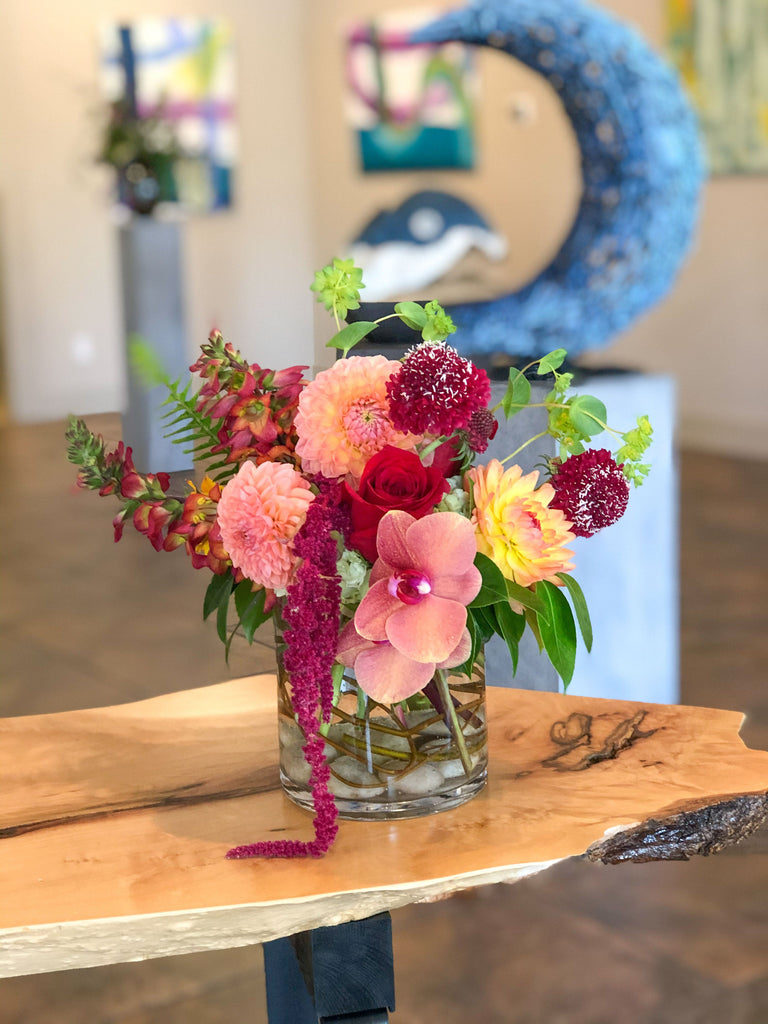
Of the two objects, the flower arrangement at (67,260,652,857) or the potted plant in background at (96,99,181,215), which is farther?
the potted plant in background at (96,99,181,215)

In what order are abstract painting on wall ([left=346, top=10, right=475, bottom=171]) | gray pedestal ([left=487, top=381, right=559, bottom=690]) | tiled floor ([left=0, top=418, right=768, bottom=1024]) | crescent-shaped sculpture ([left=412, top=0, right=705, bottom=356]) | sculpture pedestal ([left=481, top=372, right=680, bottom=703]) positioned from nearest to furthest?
gray pedestal ([left=487, top=381, right=559, bottom=690]), tiled floor ([left=0, top=418, right=768, bottom=1024]), sculpture pedestal ([left=481, top=372, right=680, bottom=703]), crescent-shaped sculpture ([left=412, top=0, right=705, bottom=356]), abstract painting on wall ([left=346, top=10, right=475, bottom=171])

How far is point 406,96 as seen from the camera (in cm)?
748

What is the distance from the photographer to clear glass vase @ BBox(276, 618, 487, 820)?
841 millimetres

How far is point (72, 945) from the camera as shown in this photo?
74 cm

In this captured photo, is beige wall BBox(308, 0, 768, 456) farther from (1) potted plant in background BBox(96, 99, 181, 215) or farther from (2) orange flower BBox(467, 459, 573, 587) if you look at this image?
(2) orange flower BBox(467, 459, 573, 587)

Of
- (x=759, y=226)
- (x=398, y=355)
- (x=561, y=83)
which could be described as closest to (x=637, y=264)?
(x=561, y=83)

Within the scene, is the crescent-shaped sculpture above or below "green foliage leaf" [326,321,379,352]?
above

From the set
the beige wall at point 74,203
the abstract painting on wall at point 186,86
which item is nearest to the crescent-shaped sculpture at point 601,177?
the beige wall at point 74,203

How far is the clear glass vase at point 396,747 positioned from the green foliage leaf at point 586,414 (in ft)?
0.58

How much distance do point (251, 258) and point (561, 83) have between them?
5.57 meters

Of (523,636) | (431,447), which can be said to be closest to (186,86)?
(523,636)

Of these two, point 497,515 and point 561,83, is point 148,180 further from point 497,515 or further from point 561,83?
point 497,515

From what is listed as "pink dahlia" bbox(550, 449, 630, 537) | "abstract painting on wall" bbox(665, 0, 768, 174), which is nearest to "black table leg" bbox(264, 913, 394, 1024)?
"pink dahlia" bbox(550, 449, 630, 537)

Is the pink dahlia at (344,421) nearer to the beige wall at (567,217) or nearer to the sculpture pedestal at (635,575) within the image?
the sculpture pedestal at (635,575)
